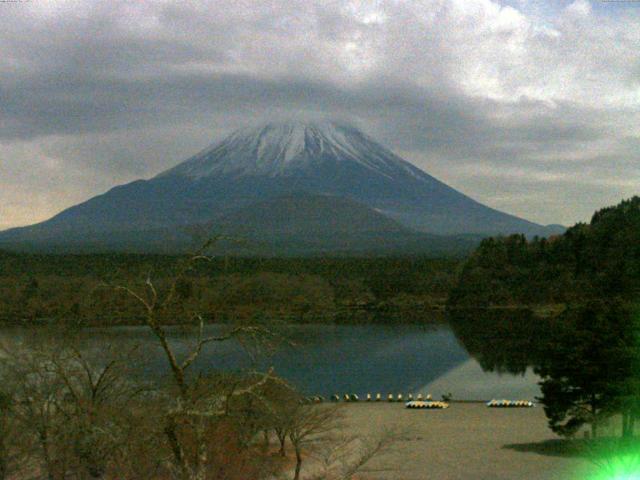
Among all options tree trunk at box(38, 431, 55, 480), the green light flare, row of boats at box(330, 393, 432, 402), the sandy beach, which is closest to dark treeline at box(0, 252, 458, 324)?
row of boats at box(330, 393, 432, 402)

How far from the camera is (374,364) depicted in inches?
1344

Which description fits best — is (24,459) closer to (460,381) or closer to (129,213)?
(460,381)

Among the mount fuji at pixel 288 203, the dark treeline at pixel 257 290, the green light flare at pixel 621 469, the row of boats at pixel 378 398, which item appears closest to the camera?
the green light flare at pixel 621 469

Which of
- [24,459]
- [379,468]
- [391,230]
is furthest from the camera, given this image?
[391,230]

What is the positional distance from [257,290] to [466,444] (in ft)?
141

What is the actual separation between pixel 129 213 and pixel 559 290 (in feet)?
408

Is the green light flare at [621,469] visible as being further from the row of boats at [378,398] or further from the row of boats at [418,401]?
the row of boats at [378,398]

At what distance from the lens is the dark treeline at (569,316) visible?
15430 millimetres

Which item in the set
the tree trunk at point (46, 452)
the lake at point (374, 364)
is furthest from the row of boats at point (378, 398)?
the tree trunk at point (46, 452)

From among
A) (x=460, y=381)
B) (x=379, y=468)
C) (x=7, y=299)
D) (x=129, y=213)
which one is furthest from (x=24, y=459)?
(x=129, y=213)

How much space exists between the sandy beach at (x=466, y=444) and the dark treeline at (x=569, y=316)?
948 mm

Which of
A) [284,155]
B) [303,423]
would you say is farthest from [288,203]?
[303,423]

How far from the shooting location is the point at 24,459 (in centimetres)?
1105

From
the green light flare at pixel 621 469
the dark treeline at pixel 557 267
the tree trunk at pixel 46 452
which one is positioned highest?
the dark treeline at pixel 557 267
